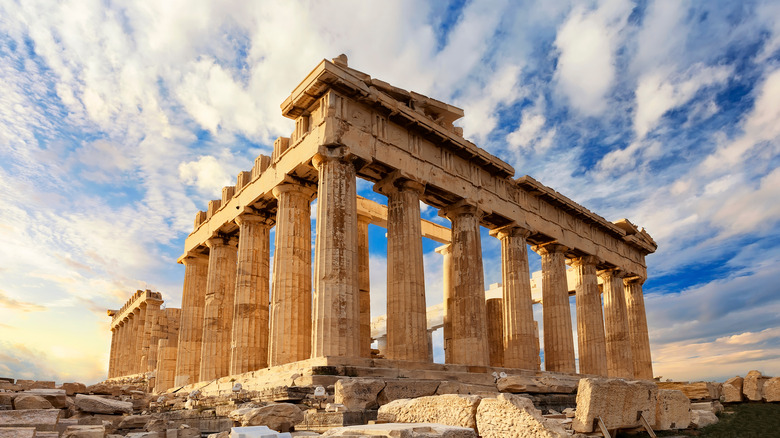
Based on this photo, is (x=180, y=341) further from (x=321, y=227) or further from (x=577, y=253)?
(x=577, y=253)

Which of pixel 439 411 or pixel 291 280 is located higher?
pixel 291 280

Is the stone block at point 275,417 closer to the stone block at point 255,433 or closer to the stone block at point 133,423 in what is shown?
the stone block at point 133,423

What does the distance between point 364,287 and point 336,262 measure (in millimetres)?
5941

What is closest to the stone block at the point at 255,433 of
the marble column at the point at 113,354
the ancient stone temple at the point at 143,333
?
the ancient stone temple at the point at 143,333

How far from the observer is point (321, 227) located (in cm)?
1830

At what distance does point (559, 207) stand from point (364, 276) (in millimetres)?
11740

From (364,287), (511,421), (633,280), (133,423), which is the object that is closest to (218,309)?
(364,287)

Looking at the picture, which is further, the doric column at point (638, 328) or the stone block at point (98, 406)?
the doric column at point (638, 328)

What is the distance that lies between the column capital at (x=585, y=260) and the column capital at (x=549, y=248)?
2512 mm

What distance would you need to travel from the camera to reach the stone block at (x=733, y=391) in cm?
1831

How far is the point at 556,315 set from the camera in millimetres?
28141

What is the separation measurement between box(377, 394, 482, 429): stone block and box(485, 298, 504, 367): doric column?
1774 centimetres

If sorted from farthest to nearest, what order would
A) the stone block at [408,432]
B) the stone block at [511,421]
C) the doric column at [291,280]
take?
the doric column at [291,280], the stone block at [511,421], the stone block at [408,432]

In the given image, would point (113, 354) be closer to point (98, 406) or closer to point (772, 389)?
point (98, 406)
